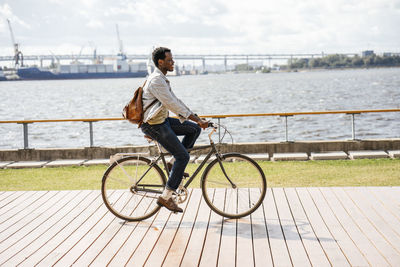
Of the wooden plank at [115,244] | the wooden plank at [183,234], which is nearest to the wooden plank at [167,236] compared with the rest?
the wooden plank at [183,234]

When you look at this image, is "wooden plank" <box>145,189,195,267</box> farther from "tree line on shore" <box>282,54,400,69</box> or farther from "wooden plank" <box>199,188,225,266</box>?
"tree line on shore" <box>282,54,400,69</box>

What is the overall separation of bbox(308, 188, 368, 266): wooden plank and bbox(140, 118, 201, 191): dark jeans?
62.3 inches

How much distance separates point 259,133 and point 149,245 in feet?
83.7

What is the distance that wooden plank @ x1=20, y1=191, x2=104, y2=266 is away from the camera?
4.82 metres

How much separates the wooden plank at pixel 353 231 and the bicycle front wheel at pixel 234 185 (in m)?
0.87

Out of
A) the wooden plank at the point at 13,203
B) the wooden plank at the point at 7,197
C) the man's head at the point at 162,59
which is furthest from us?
the wooden plank at the point at 7,197

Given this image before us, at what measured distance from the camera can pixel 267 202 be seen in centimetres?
657

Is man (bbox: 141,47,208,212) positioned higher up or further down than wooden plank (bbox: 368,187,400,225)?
higher up

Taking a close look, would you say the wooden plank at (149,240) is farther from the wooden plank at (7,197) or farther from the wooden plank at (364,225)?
the wooden plank at (7,197)

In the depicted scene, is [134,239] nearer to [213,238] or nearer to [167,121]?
[213,238]

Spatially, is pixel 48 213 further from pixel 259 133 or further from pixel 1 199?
pixel 259 133

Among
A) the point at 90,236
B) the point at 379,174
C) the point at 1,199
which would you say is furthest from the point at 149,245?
the point at 379,174

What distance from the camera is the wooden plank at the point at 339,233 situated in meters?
4.55

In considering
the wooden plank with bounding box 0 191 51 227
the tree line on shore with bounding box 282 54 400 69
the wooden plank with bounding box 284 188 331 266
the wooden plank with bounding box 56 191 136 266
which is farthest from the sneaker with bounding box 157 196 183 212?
the tree line on shore with bounding box 282 54 400 69
